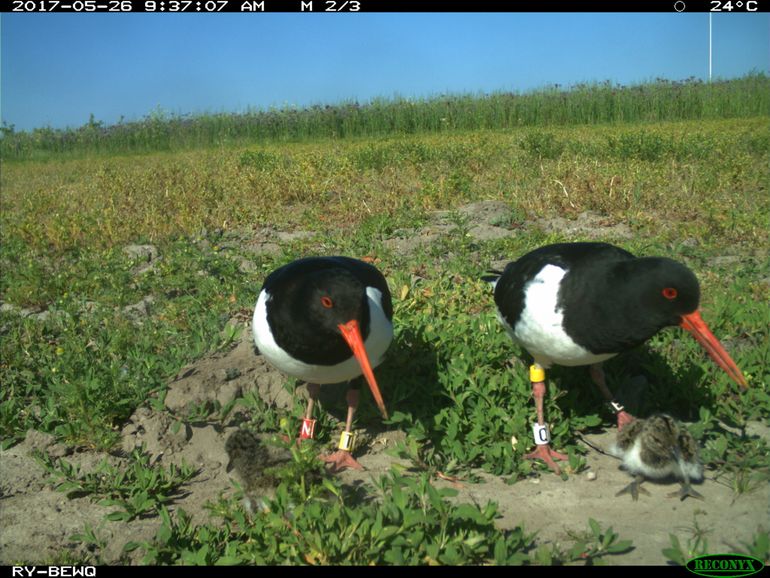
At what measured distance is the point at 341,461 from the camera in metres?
4.15

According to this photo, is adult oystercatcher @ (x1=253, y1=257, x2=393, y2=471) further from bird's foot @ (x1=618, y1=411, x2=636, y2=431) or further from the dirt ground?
bird's foot @ (x1=618, y1=411, x2=636, y2=431)

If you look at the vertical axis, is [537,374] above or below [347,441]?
above

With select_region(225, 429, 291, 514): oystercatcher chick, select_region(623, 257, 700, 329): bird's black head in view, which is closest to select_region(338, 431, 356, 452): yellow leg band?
select_region(225, 429, 291, 514): oystercatcher chick

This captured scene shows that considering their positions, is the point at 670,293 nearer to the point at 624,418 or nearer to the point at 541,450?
the point at 624,418

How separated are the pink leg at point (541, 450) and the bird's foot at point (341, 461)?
3.19 feet

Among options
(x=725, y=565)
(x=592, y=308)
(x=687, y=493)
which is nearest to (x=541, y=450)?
(x=687, y=493)

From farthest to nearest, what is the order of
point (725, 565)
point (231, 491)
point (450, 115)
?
point (450, 115) < point (231, 491) < point (725, 565)

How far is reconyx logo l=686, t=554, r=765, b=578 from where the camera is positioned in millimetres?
2941

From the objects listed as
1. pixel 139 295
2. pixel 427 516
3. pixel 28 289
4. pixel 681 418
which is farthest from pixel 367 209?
pixel 427 516

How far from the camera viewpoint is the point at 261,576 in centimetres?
318

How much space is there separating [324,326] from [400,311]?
174 centimetres

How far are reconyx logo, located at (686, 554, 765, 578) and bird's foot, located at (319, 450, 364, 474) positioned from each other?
1829 mm

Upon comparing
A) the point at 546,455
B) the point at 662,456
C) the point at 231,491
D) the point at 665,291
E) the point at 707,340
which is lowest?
the point at 231,491

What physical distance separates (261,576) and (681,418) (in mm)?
2703
